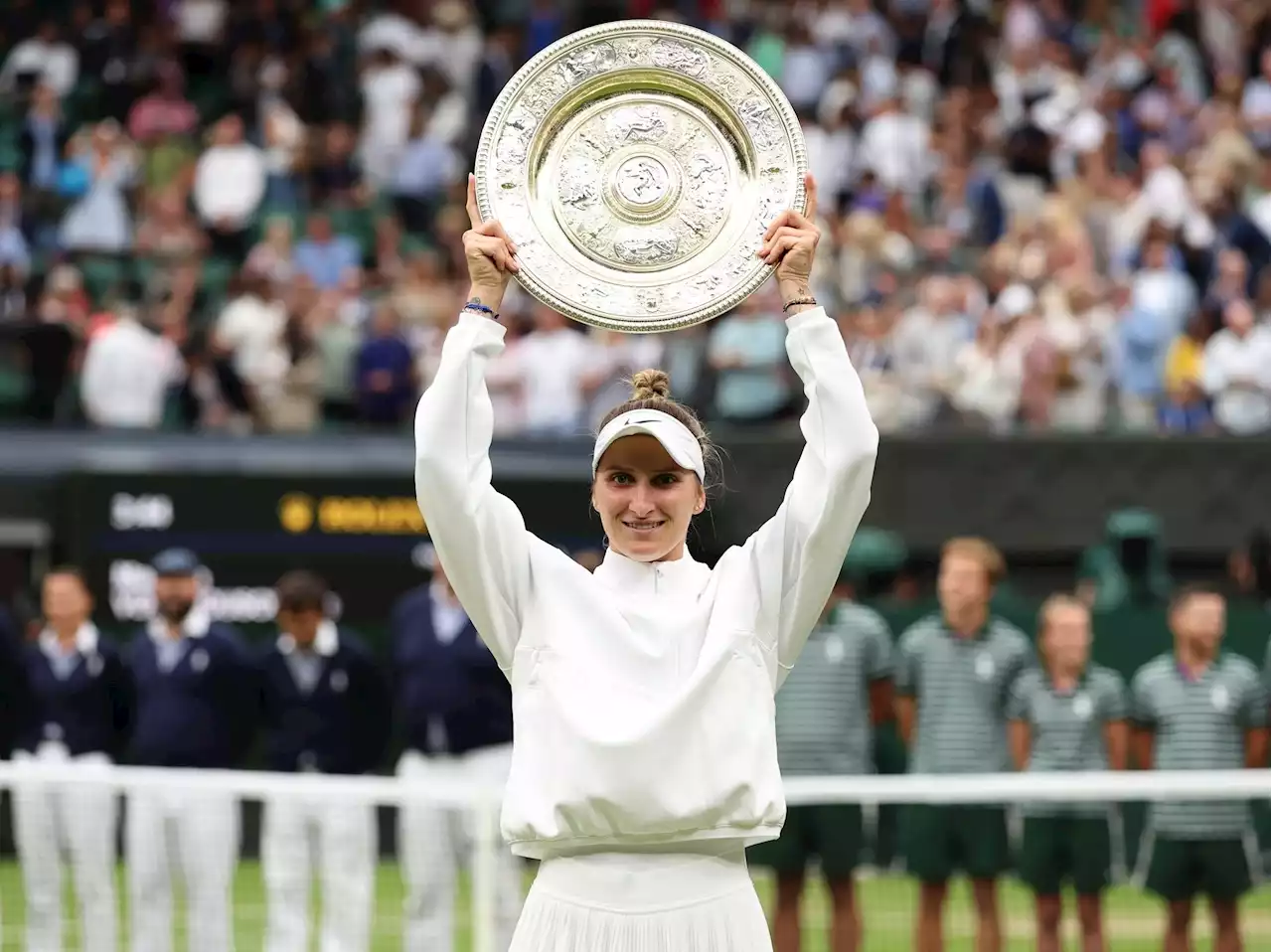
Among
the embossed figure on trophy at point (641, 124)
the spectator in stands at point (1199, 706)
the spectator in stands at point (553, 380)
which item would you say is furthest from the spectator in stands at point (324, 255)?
the embossed figure on trophy at point (641, 124)

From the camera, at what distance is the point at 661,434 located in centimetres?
421

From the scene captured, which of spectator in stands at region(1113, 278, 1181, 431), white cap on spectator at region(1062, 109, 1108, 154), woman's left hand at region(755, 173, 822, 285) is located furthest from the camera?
white cap on spectator at region(1062, 109, 1108, 154)

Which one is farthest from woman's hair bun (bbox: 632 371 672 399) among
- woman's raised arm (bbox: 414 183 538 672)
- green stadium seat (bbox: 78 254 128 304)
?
green stadium seat (bbox: 78 254 128 304)

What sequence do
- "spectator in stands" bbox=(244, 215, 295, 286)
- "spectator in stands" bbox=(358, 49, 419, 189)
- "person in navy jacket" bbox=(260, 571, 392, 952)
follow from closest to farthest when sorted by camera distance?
"person in navy jacket" bbox=(260, 571, 392, 952)
"spectator in stands" bbox=(244, 215, 295, 286)
"spectator in stands" bbox=(358, 49, 419, 189)

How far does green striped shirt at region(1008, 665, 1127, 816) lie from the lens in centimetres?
962

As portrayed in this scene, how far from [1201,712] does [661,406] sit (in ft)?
18.9

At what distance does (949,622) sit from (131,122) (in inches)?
411

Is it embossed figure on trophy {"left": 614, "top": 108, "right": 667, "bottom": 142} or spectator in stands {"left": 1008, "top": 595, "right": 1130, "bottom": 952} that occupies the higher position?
embossed figure on trophy {"left": 614, "top": 108, "right": 667, "bottom": 142}

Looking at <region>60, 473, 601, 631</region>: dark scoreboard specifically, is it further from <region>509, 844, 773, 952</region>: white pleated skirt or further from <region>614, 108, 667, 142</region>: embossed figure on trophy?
<region>509, 844, 773, 952</region>: white pleated skirt

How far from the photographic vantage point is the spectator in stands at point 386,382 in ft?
48.5

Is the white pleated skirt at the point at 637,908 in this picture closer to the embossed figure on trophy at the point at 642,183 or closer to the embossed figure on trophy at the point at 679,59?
the embossed figure on trophy at the point at 642,183

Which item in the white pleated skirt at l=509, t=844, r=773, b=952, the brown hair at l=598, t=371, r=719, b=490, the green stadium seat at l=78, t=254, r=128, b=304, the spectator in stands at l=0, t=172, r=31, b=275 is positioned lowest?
the white pleated skirt at l=509, t=844, r=773, b=952

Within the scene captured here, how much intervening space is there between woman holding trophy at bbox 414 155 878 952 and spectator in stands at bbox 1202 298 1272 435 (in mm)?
10252

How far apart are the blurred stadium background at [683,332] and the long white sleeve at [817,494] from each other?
4.45 meters
